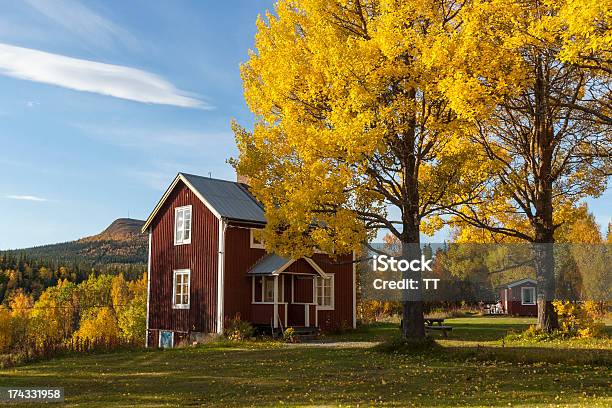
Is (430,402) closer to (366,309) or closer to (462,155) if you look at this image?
(462,155)

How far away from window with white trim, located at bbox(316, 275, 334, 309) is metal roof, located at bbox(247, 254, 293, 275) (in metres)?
2.93

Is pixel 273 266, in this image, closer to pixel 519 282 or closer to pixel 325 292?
pixel 325 292

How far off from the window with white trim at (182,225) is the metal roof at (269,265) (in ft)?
10.8

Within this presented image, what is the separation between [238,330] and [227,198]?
615 cm

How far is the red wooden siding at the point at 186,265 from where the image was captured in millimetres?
25844

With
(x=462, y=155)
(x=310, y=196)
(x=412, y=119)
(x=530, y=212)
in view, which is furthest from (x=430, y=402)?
(x=530, y=212)

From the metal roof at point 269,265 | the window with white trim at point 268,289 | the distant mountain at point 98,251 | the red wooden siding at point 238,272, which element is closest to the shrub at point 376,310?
the window with white trim at point 268,289

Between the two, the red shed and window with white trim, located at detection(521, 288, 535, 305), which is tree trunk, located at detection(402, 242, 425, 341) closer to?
the red shed

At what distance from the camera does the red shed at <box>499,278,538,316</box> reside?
48125mm

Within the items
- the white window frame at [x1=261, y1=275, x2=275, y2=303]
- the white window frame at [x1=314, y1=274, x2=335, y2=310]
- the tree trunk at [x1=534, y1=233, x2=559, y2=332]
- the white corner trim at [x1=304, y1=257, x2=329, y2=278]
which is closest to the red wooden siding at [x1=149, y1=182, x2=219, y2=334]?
the white window frame at [x1=261, y1=275, x2=275, y2=303]

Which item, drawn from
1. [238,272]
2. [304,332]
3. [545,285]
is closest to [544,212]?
[545,285]

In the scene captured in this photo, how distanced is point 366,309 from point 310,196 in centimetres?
2185

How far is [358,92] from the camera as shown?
48.5 feet

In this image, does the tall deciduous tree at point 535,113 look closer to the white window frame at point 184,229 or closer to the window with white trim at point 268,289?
the window with white trim at point 268,289
